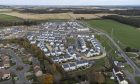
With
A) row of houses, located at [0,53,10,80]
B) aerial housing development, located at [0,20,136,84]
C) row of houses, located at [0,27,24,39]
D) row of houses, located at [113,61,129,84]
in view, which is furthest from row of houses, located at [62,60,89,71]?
row of houses, located at [0,27,24,39]

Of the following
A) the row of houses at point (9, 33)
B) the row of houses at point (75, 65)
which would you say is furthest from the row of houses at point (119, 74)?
the row of houses at point (9, 33)

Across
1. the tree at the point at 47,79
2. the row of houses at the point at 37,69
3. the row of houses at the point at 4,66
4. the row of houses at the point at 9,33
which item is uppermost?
the tree at the point at 47,79

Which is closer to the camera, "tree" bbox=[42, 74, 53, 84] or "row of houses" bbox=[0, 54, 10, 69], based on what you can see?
"tree" bbox=[42, 74, 53, 84]

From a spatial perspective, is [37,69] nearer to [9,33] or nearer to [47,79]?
[47,79]

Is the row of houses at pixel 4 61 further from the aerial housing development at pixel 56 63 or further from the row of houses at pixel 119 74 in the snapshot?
the row of houses at pixel 119 74

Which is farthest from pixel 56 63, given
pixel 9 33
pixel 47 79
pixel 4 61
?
pixel 9 33

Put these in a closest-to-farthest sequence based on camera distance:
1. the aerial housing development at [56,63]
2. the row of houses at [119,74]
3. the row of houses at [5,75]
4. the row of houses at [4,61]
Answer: the row of houses at [119,74] → the aerial housing development at [56,63] → the row of houses at [5,75] → the row of houses at [4,61]

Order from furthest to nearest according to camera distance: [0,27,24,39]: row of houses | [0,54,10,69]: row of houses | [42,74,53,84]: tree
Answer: [0,27,24,39]: row of houses
[0,54,10,69]: row of houses
[42,74,53,84]: tree

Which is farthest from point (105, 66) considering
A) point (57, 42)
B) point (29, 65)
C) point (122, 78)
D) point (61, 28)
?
point (61, 28)

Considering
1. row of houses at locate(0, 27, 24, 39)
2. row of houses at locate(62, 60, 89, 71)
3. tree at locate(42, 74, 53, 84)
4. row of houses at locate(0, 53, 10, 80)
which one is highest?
tree at locate(42, 74, 53, 84)

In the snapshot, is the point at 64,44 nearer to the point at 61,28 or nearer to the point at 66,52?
the point at 66,52

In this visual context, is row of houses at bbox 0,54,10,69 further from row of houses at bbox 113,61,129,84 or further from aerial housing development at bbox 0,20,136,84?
row of houses at bbox 113,61,129,84
